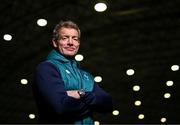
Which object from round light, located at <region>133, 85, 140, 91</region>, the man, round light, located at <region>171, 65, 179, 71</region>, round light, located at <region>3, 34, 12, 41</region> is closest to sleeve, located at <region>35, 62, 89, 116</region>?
the man

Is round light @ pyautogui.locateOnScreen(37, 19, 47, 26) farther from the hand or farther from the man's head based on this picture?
the hand

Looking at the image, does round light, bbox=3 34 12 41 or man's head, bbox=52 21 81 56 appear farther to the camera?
round light, bbox=3 34 12 41

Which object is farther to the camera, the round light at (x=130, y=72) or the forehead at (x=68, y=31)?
the round light at (x=130, y=72)

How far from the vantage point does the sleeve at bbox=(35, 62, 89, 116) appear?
133 centimetres

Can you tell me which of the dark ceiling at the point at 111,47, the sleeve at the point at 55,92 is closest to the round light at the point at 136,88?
the dark ceiling at the point at 111,47

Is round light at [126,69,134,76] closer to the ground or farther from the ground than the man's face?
farther from the ground

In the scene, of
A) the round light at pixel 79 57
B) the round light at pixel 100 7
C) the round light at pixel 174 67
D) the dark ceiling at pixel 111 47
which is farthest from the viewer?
the round light at pixel 174 67

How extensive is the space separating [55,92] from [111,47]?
17.2ft

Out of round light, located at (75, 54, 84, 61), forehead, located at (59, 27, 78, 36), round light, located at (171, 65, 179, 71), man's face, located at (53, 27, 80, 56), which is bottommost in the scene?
man's face, located at (53, 27, 80, 56)

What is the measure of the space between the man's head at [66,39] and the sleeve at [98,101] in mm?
175

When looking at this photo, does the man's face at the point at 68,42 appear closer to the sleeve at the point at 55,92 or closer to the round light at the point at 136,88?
the sleeve at the point at 55,92

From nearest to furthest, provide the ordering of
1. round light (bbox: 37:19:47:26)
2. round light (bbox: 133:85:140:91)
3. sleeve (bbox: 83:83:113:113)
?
sleeve (bbox: 83:83:113:113)
round light (bbox: 37:19:47:26)
round light (bbox: 133:85:140:91)

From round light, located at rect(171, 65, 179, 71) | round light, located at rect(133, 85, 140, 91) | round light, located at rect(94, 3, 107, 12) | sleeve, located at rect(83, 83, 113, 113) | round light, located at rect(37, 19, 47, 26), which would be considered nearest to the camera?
sleeve, located at rect(83, 83, 113, 113)

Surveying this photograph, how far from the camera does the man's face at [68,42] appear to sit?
4.88 ft
